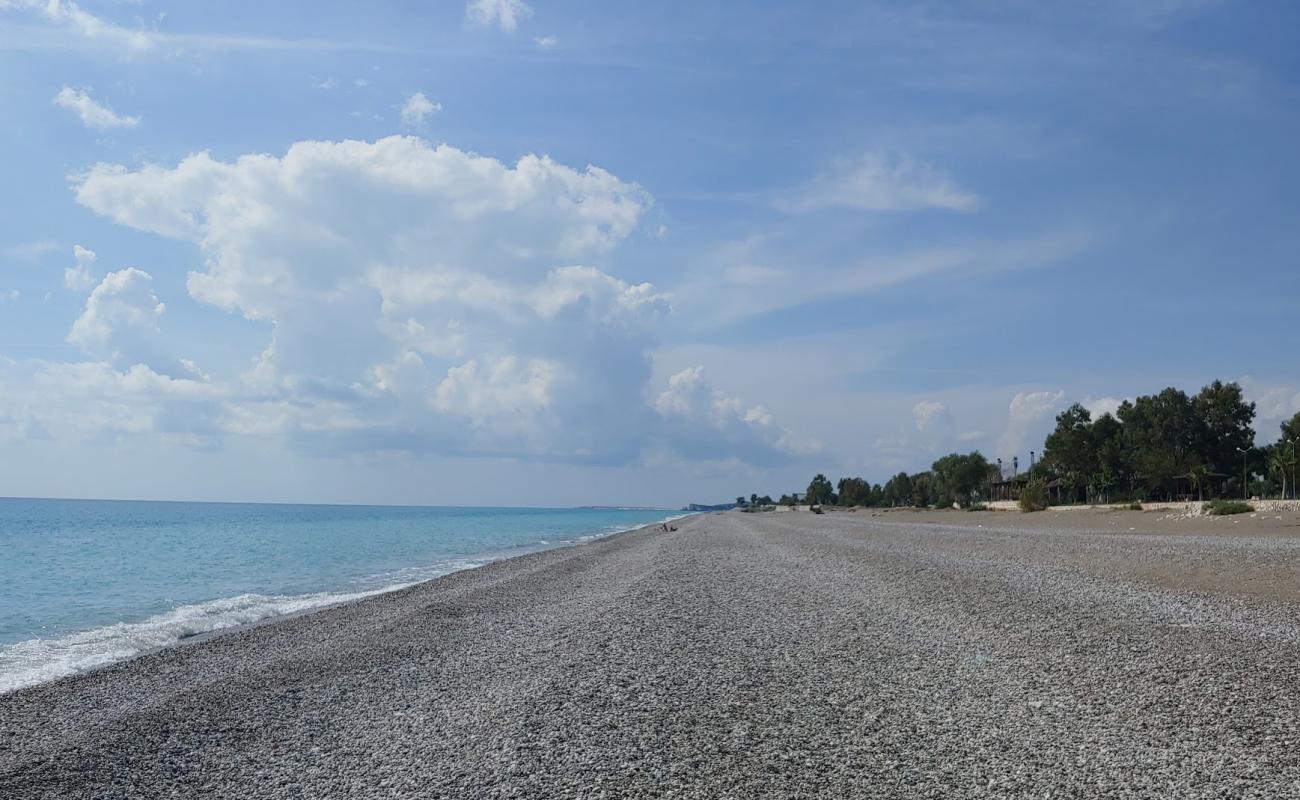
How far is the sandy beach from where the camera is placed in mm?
7918

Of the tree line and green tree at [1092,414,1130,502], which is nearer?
the tree line

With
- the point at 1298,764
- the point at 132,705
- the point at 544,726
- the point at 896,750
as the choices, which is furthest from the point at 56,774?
the point at 1298,764

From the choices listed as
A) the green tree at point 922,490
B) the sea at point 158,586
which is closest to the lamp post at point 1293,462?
the sea at point 158,586

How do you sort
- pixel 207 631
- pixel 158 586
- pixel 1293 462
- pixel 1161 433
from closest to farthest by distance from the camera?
pixel 207 631 < pixel 158 586 < pixel 1293 462 < pixel 1161 433

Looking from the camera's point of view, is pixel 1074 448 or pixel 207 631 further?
pixel 1074 448

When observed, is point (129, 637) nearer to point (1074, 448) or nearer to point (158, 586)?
point (158, 586)

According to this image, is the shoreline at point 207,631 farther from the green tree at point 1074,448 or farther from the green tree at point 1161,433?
the green tree at point 1074,448

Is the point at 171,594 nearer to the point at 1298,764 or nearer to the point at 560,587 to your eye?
the point at 560,587

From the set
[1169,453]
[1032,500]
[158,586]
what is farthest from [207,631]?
[1169,453]

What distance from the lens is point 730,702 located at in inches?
409

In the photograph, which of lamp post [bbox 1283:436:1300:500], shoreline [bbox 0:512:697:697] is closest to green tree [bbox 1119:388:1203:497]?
lamp post [bbox 1283:436:1300:500]

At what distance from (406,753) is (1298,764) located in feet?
29.1

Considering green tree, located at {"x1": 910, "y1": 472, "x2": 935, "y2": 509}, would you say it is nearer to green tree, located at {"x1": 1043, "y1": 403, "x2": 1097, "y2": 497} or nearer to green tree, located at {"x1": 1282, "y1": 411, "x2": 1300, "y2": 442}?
green tree, located at {"x1": 1043, "y1": 403, "x2": 1097, "y2": 497}

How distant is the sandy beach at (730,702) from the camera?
7.92 m
